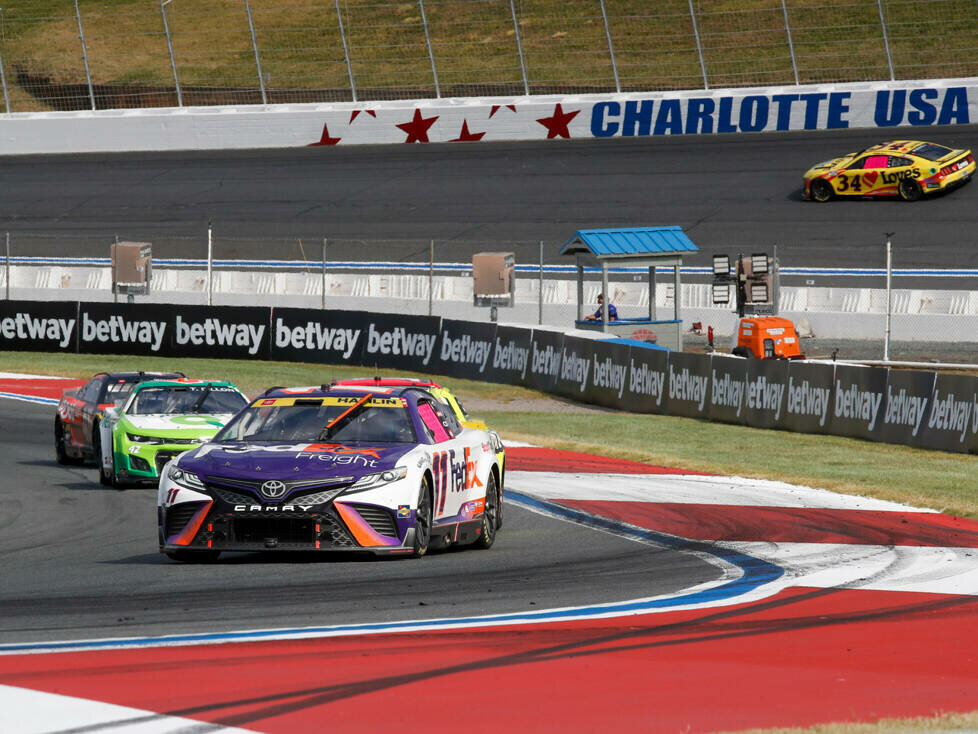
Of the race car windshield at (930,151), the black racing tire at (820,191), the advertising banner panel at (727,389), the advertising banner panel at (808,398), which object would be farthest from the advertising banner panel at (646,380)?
the race car windshield at (930,151)

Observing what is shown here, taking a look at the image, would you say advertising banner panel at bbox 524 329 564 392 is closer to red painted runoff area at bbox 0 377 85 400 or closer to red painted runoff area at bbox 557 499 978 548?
red painted runoff area at bbox 0 377 85 400

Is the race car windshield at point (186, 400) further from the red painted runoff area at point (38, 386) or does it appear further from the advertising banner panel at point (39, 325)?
the advertising banner panel at point (39, 325)

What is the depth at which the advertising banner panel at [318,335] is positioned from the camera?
3312 cm

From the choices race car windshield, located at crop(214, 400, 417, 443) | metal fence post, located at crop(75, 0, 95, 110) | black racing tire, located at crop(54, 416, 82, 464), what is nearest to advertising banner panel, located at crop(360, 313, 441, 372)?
black racing tire, located at crop(54, 416, 82, 464)

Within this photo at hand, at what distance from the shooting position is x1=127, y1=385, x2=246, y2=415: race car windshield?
17.1 meters

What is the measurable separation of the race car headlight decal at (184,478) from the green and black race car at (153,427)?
554cm

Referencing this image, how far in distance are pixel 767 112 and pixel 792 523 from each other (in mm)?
31785

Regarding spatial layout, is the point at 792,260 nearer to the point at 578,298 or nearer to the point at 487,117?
the point at 578,298

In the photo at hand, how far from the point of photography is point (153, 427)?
642 inches

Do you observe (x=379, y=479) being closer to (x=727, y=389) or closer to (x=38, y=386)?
(x=727, y=389)

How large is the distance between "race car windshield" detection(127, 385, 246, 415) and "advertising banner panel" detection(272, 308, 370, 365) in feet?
50.2

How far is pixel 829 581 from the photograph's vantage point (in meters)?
9.80

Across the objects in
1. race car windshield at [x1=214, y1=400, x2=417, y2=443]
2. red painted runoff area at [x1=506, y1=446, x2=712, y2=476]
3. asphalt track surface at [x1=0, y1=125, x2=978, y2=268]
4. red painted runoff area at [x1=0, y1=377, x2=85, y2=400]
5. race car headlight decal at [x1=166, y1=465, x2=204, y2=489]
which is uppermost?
asphalt track surface at [x1=0, y1=125, x2=978, y2=268]

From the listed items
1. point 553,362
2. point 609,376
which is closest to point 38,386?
point 553,362
